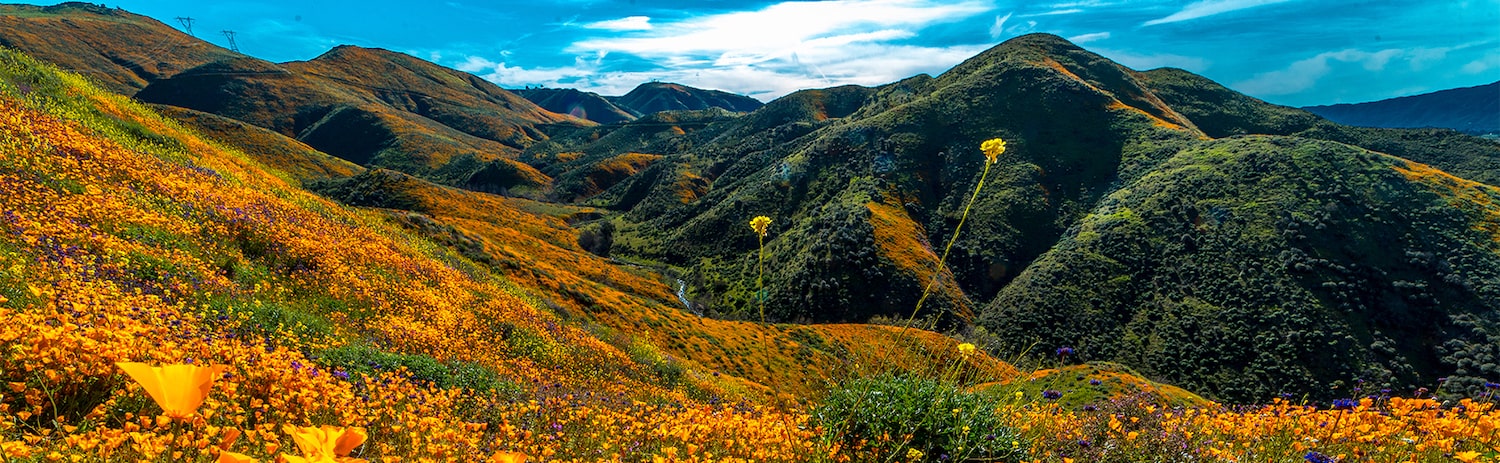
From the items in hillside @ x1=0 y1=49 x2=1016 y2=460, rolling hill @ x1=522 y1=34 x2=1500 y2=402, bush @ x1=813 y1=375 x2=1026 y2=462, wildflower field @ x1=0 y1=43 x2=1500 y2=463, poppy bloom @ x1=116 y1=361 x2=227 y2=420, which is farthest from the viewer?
rolling hill @ x1=522 y1=34 x2=1500 y2=402

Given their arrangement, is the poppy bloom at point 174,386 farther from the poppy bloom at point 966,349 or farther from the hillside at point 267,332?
the poppy bloom at point 966,349

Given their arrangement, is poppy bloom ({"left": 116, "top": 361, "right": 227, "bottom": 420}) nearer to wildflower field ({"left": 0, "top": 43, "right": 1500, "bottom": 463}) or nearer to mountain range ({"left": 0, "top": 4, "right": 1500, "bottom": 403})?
wildflower field ({"left": 0, "top": 43, "right": 1500, "bottom": 463})

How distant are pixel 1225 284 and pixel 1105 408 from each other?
292ft

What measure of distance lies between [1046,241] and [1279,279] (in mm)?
31982

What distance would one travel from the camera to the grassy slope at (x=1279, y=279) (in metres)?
63.5

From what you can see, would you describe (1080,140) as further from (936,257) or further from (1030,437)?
(1030,437)

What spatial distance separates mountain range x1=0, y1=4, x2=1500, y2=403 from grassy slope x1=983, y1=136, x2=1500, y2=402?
285 millimetres

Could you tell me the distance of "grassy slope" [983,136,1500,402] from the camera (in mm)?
63469

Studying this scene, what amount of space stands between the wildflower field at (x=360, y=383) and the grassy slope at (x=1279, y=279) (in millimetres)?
55416

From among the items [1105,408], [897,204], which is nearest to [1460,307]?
[897,204]

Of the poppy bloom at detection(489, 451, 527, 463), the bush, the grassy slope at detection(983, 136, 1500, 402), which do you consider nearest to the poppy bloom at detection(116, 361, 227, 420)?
the poppy bloom at detection(489, 451, 527, 463)

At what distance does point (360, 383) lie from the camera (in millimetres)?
7383

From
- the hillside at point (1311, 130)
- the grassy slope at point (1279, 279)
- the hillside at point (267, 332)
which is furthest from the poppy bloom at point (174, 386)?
the hillside at point (1311, 130)

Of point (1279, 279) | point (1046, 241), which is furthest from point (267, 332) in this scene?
point (1046, 241)
